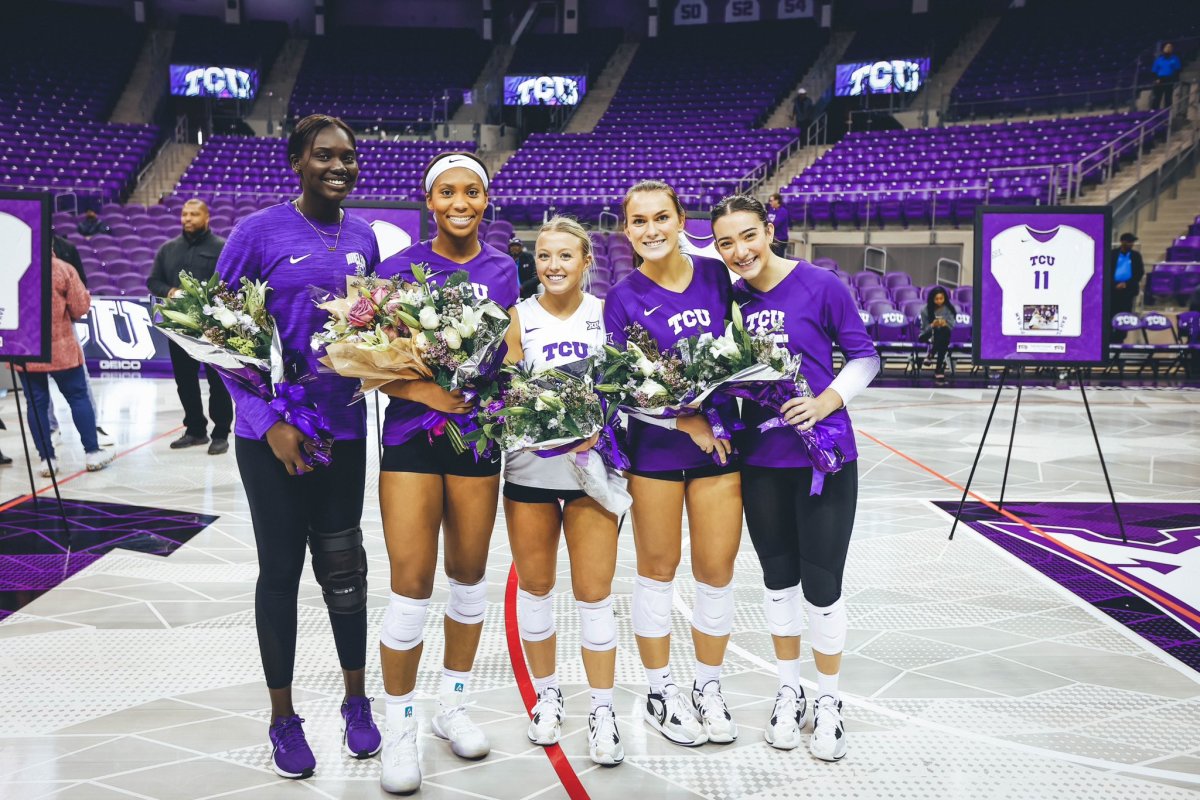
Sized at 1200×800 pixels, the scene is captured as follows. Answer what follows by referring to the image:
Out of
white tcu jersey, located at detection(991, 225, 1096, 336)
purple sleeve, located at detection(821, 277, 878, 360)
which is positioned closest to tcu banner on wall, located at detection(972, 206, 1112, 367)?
white tcu jersey, located at detection(991, 225, 1096, 336)

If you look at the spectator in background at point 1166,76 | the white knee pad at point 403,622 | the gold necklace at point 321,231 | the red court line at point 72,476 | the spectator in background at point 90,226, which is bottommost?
the red court line at point 72,476

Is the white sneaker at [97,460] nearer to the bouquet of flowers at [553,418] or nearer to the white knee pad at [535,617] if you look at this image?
the white knee pad at [535,617]

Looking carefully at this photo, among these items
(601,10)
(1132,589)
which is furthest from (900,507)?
(601,10)

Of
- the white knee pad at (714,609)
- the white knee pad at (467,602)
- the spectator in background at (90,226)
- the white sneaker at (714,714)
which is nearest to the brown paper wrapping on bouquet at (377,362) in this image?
the white knee pad at (467,602)

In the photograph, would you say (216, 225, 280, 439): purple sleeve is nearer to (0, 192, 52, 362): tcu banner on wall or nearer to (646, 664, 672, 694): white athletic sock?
(646, 664, 672, 694): white athletic sock

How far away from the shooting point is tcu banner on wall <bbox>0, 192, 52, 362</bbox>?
4.27 meters

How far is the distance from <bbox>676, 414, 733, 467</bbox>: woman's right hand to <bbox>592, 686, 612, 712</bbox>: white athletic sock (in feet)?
2.37

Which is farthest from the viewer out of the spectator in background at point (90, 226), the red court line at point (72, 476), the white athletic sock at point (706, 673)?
the spectator in background at point (90, 226)

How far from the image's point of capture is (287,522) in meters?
2.35

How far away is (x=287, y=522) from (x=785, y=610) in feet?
4.52

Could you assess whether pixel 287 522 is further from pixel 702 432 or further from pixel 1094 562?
pixel 1094 562

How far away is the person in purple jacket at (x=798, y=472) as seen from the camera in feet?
8.25

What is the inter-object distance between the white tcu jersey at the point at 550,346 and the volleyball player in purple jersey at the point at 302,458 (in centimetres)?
44

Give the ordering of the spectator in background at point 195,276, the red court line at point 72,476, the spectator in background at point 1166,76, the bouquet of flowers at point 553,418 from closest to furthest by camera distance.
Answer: the bouquet of flowers at point 553,418
the red court line at point 72,476
the spectator in background at point 195,276
the spectator in background at point 1166,76
